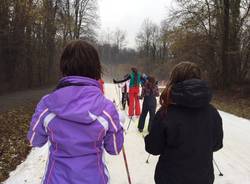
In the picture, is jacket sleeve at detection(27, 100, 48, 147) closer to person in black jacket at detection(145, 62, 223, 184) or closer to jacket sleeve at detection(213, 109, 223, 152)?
person in black jacket at detection(145, 62, 223, 184)

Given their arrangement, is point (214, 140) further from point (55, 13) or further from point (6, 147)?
point (55, 13)

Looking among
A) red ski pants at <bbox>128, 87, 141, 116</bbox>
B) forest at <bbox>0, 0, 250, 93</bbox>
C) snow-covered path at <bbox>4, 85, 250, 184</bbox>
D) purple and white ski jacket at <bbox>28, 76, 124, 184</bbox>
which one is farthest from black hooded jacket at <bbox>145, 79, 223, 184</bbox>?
forest at <bbox>0, 0, 250, 93</bbox>

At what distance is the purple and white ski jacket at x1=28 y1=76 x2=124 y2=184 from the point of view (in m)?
2.37

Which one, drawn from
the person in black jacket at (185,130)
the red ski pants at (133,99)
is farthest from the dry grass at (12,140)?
the person in black jacket at (185,130)

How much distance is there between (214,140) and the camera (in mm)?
3051

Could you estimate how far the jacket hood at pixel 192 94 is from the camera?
272 cm

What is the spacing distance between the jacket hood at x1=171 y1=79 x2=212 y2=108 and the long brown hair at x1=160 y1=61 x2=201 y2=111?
0.32 feet

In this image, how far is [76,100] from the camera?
238 centimetres

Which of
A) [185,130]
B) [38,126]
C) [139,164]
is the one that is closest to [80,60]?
[38,126]

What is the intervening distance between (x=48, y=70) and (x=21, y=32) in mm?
11970

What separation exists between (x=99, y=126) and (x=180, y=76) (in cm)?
97

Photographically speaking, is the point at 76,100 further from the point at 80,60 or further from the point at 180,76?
the point at 180,76

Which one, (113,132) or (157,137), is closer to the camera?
(113,132)

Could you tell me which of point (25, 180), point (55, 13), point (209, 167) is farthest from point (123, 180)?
point (55, 13)
